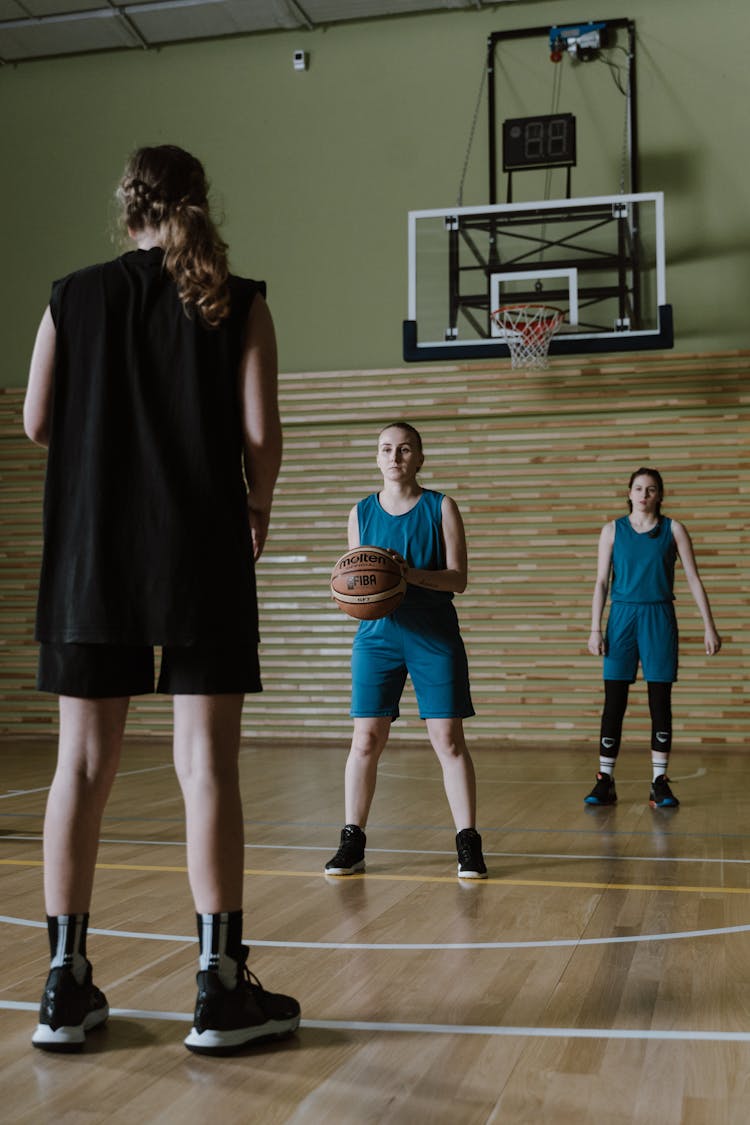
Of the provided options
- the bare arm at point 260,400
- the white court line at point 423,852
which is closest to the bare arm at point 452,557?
the white court line at point 423,852

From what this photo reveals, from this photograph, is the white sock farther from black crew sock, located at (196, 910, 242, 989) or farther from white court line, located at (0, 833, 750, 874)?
black crew sock, located at (196, 910, 242, 989)

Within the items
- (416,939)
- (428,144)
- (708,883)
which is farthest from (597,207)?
(416,939)

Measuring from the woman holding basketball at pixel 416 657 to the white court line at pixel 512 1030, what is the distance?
5.63ft

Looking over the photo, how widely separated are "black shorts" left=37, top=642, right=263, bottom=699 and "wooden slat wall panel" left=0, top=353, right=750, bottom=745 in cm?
741

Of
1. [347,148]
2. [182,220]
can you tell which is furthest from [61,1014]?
[347,148]

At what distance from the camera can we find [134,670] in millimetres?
2410

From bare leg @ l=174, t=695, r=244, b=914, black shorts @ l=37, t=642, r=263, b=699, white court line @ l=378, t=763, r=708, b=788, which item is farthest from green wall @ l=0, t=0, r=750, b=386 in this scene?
bare leg @ l=174, t=695, r=244, b=914

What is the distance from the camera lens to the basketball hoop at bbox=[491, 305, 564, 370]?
346 inches

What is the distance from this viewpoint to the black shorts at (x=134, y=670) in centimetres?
231

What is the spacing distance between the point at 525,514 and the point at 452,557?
5.56 metres

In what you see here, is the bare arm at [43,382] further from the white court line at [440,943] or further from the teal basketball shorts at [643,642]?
the teal basketball shorts at [643,642]

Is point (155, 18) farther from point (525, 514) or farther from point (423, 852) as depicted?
point (423, 852)

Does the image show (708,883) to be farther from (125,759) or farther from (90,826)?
(125,759)

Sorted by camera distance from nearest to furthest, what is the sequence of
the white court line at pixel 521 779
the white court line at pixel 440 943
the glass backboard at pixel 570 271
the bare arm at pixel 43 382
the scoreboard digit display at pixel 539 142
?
the bare arm at pixel 43 382 → the white court line at pixel 440 943 → the white court line at pixel 521 779 → the glass backboard at pixel 570 271 → the scoreboard digit display at pixel 539 142
